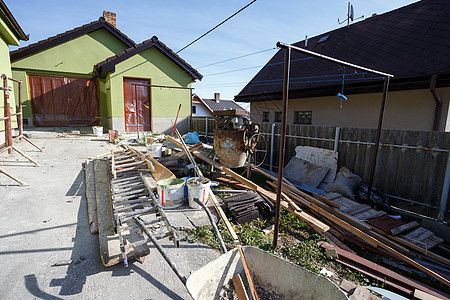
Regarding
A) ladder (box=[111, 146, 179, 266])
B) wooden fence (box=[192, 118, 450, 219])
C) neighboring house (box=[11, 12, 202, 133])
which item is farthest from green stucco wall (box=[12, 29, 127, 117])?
wooden fence (box=[192, 118, 450, 219])

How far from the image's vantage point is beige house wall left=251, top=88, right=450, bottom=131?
7141mm

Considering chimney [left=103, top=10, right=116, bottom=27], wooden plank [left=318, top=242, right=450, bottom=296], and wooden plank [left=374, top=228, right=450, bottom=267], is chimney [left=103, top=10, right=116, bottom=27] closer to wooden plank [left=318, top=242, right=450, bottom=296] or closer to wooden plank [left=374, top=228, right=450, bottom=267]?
wooden plank [left=318, top=242, right=450, bottom=296]

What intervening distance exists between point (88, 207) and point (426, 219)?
710 centimetres

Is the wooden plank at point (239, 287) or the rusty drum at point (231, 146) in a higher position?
the rusty drum at point (231, 146)

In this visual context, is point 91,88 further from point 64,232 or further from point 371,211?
point 371,211

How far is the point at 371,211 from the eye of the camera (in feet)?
16.8

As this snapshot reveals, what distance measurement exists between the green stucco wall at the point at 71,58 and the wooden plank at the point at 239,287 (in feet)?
51.2

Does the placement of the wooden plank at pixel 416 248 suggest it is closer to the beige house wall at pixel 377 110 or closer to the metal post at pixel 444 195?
the metal post at pixel 444 195

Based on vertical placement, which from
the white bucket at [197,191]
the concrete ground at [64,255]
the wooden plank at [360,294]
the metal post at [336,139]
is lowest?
the wooden plank at [360,294]

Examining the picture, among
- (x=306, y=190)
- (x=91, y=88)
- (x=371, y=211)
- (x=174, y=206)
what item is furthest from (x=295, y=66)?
(x=91, y=88)

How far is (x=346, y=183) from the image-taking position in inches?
241

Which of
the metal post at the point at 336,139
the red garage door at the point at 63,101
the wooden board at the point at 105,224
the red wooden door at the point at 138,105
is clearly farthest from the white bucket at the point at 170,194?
the red garage door at the point at 63,101

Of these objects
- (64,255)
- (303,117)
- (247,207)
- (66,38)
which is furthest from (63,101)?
(247,207)

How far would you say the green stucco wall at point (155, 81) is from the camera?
12736mm
